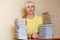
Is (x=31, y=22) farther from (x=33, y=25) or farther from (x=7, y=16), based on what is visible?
(x=7, y=16)

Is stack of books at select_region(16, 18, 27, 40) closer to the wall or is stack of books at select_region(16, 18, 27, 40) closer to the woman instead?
the woman

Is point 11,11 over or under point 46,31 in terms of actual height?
over

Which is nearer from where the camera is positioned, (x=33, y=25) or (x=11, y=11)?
(x=33, y=25)

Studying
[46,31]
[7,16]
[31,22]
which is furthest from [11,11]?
[46,31]

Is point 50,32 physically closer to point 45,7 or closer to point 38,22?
point 38,22

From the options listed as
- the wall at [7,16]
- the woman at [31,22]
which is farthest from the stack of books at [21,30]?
→ the wall at [7,16]

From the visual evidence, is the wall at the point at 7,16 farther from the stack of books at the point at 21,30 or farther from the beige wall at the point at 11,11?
the stack of books at the point at 21,30

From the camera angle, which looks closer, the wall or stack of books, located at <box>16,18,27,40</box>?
stack of books, located at <box>16,18,27,40</box>

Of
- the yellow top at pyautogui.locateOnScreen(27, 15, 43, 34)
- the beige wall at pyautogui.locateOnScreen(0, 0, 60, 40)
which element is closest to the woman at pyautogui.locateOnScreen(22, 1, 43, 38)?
the yellow top at pyautogui.locateOnScreen(27, 15, 43, 34)

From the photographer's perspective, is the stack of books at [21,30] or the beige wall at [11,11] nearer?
the stack of books at [21,30]

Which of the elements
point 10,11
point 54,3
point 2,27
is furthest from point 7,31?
point 54,3

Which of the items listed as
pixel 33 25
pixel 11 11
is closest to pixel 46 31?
pixel 33 25

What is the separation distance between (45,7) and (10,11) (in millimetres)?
318

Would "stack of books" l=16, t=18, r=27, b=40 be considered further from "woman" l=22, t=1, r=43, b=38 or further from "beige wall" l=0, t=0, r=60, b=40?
"beige wall" l=0, t=0, r=60, b=40
